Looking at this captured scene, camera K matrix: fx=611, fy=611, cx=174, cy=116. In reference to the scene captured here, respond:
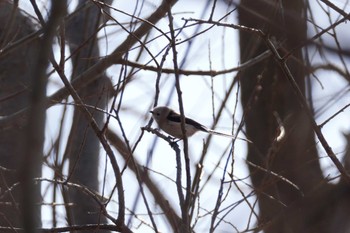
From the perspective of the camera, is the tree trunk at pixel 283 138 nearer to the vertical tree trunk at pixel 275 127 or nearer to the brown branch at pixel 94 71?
the vertical tree trunk at pixel 275 127

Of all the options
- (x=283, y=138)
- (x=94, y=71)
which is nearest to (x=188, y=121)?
(x=94, y=71)

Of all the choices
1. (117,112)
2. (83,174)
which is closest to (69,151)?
(83,174)

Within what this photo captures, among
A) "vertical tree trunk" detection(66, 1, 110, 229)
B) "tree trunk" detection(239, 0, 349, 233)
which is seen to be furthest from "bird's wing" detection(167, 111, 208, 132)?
"vertical tree trunk" detection(66, 1, 110, 229)

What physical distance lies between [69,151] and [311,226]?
9.94 ft

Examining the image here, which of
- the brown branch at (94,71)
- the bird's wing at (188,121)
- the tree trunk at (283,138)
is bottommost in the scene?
the tree trunk at (283,138)

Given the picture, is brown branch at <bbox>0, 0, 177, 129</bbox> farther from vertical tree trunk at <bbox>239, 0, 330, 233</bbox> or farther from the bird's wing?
the bird's wing

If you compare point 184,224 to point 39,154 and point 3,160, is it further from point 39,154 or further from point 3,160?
point 3,160

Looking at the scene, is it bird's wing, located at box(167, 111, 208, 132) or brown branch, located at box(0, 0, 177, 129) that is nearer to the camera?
brown branch, located at box(0, 0, 177, 129)

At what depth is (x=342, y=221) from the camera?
48.2 inches

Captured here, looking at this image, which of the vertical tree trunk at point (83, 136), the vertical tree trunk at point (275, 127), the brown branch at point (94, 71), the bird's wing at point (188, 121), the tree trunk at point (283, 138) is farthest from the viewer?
the bird's wing at point (188, 121)

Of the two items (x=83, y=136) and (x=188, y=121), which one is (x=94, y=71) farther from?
(x=188, y=121)

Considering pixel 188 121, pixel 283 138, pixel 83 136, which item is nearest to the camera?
pixel 283 138

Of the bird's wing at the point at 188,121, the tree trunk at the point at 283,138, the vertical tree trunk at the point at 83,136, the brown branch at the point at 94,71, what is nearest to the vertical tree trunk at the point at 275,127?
the tree trunk at the point at 283,138

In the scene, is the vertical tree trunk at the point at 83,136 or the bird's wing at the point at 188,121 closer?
the vertical tree trunk at the point at 83,136
